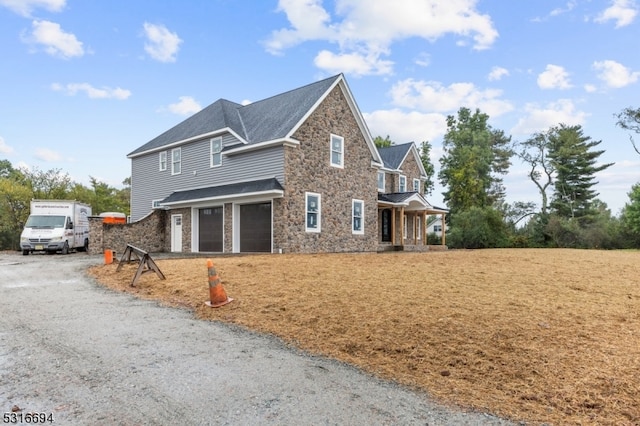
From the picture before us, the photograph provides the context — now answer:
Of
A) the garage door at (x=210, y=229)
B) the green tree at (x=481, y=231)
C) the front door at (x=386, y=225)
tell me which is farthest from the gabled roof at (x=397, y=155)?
the garage door at (x=210, y=229)

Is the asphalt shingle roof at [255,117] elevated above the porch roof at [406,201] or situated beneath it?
elevated above

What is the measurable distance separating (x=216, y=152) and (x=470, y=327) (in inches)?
700

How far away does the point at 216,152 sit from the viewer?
20.6 metres

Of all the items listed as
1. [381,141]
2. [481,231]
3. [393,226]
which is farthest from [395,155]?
[381,141]

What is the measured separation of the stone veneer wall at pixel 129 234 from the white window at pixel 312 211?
952 cm

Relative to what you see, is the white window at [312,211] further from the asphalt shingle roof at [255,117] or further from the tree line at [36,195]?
the tree line at [36,195]

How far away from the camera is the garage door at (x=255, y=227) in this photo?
17.7 m

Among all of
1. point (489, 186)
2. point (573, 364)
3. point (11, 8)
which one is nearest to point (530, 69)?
point (573, 364)

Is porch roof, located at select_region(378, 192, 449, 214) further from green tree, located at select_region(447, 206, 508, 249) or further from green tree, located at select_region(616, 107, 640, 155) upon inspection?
green tree, located at select_region(616, 107, 640, 155)

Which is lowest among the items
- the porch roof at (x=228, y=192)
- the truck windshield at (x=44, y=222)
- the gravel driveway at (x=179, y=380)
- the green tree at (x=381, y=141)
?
the gravel driveway at (x=179, y=380)

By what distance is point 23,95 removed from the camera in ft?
60.0

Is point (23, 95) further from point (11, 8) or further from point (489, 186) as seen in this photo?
point (489, 186)

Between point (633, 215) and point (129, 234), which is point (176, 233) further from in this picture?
point (633, 215)

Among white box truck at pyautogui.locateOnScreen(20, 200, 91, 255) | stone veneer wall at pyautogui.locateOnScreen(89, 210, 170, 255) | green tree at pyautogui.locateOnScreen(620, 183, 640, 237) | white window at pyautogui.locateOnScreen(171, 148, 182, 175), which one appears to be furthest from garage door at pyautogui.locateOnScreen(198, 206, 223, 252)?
green tree at pyautogui.locateOnScreen(620, 183, 640, 237)
